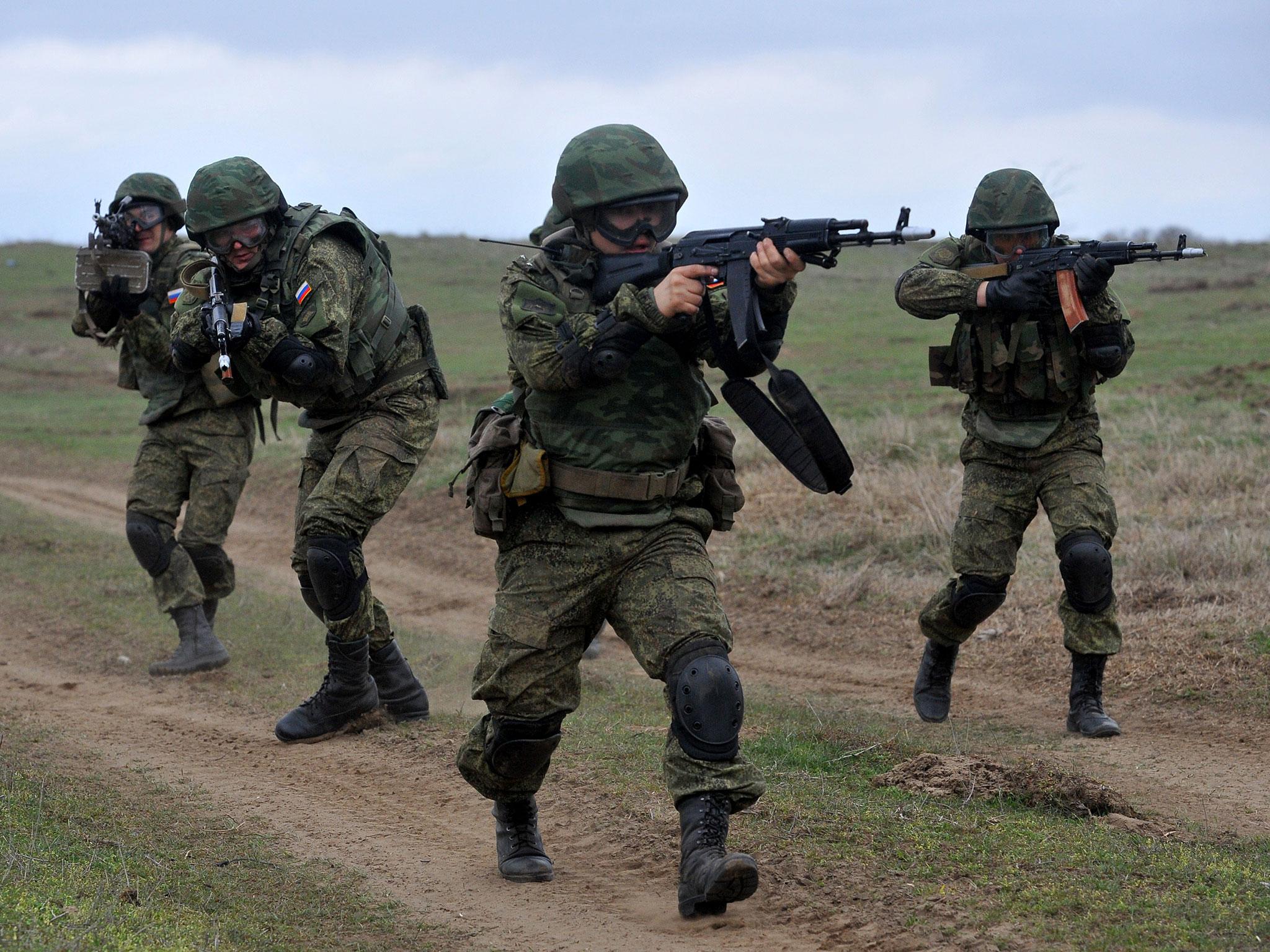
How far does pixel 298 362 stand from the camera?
5691mm

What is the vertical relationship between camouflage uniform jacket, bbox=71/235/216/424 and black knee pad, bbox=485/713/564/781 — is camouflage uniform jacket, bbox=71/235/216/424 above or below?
above

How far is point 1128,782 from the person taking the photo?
552 cm

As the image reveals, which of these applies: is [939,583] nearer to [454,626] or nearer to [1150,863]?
[454,626]

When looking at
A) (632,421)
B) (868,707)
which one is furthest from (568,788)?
(868,707)

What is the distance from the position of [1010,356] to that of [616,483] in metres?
2.74

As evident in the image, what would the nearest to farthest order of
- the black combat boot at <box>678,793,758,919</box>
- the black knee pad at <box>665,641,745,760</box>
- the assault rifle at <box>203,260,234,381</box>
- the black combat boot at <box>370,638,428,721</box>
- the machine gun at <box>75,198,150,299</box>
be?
the black combat boot at <box>678,793,758,919</box> → the black knee pad at <box>665,641,745,760</box> → the assault rifle at <box>203,260,234,381</box> → the black combat boot at <box>370,638,428,721</box> → the machine gun at <box>75,198,150,299</box>

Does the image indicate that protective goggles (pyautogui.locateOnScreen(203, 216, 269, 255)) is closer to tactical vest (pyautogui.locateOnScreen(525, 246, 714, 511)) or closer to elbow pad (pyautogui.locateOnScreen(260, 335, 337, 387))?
elbow pad (pyautogui.locateOnScreen(260, 335, 337, 387))

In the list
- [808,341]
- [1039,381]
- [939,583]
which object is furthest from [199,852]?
[808,341]

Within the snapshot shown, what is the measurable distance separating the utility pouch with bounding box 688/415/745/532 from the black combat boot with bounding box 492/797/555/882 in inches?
44.7

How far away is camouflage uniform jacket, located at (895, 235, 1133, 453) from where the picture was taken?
6270 millimetres

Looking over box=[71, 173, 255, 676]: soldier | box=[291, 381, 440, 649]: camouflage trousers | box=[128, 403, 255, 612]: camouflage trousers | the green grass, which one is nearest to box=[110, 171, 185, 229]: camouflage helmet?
box=[71, 173, 255, 676]: soldier

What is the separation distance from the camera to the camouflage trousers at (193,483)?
7758 millimetres

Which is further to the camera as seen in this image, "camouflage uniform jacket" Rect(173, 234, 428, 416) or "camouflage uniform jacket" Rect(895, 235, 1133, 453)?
"camouflage uniform jacket" Rect(895, 235, 1133, 453)

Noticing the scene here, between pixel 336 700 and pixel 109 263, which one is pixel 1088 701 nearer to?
pixel 336 700
